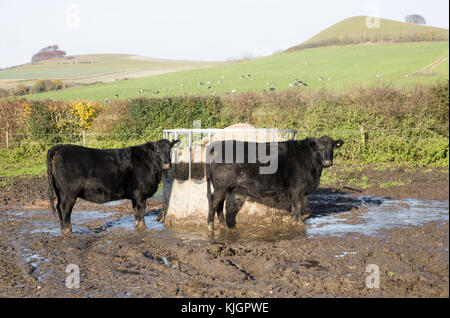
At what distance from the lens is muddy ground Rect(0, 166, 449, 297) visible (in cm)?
505

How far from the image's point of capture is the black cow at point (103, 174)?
8414 millimetres

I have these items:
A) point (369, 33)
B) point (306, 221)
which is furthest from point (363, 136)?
point (369, 33)

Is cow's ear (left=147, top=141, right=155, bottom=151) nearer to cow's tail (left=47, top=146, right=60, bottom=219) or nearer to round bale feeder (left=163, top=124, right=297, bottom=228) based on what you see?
round bale feeder (left=163, top=124, right=297, bottom=228)

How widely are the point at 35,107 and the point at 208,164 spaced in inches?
673

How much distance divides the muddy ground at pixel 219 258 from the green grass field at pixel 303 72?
2431 cm

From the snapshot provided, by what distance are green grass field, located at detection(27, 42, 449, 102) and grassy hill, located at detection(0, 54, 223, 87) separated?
4.99 m

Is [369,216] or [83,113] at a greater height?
[83,113]

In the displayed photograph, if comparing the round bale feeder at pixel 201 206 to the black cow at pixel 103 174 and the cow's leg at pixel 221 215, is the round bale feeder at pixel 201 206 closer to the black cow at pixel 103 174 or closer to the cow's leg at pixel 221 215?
the cow's leg at pixel 221 215

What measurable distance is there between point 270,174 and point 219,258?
2.50 metres

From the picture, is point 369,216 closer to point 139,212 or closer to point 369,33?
point 139,212

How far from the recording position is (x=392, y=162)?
1670 cm

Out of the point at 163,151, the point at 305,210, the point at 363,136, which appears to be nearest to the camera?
the point at 163,151

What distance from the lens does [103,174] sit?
8633 mm
